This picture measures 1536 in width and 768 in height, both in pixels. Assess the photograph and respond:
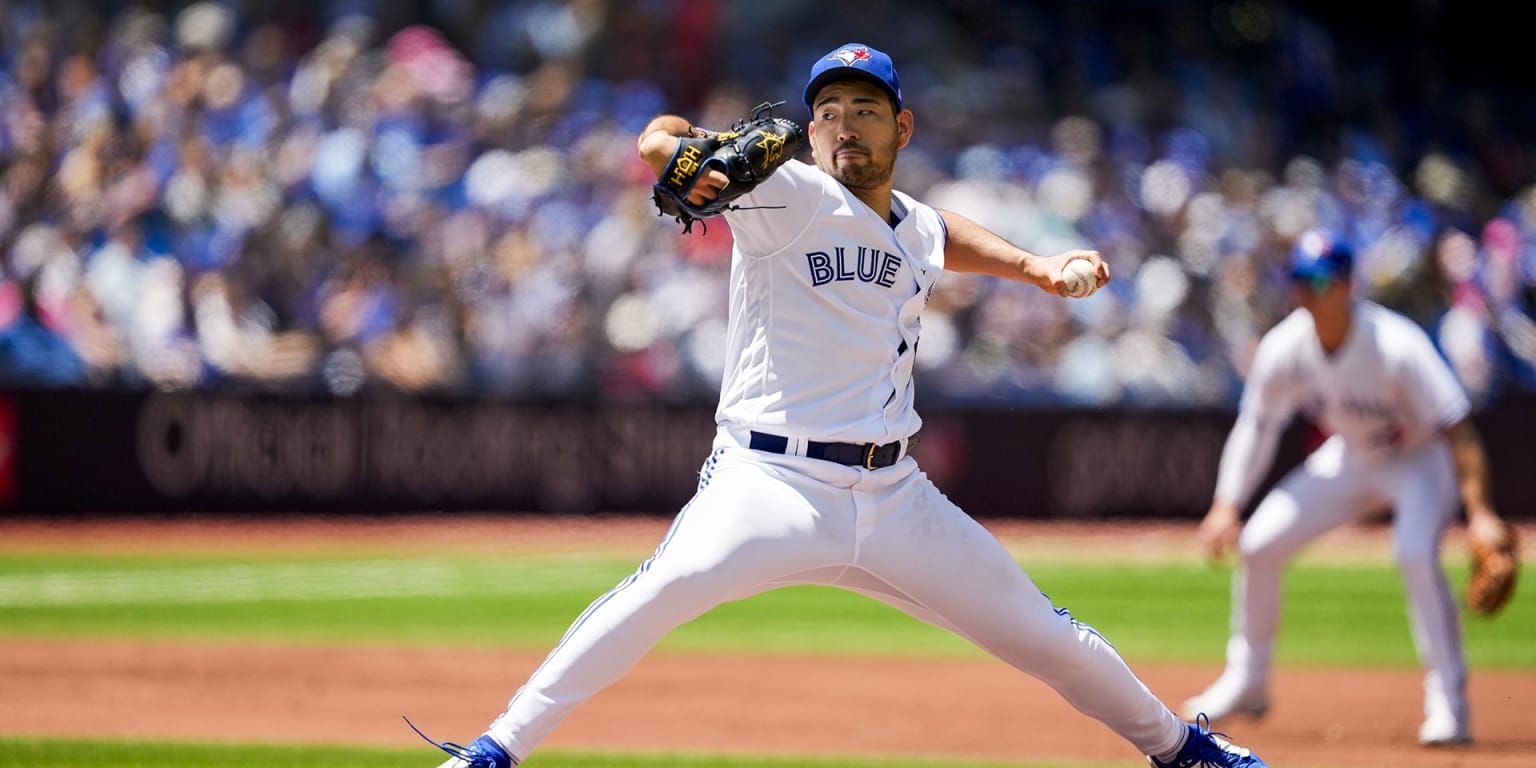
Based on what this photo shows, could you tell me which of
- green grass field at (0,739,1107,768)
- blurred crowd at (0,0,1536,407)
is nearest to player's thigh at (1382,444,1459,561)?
green grass field at (0,739,1107,768)

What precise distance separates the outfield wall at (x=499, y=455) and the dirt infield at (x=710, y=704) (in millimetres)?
6356

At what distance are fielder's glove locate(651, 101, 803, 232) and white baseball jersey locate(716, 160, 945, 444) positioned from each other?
21cm

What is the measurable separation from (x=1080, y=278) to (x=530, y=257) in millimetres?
13974

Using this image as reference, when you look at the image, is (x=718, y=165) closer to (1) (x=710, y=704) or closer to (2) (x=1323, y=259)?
(2) (x=1323, y=259)

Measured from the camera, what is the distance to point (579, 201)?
1941 centimetres

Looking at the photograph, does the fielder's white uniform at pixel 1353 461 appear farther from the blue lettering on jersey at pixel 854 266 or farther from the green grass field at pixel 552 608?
the blue lettering on jersey at pixel 854 266

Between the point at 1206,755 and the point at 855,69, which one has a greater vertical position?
the point at 855,69

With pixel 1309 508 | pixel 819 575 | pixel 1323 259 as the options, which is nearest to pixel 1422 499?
pixel 1309 508

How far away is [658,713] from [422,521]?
9.45 metres

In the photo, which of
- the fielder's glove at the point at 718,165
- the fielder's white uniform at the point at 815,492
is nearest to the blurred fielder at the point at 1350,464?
the fielder's white uniform at the point at 815,492

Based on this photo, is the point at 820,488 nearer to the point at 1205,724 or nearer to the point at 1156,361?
the point at 1205,724

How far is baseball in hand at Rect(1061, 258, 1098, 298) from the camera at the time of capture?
507 centimetres

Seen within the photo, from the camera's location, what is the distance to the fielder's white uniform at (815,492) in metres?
4.78

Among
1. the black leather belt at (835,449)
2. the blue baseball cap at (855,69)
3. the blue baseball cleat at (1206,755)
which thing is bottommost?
the blue baseball cleat at (1206,755)
